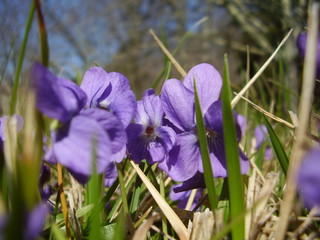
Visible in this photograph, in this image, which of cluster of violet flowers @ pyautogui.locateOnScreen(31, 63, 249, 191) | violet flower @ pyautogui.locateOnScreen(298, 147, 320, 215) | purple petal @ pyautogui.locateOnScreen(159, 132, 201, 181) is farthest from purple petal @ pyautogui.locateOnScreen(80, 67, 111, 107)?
violet flower @ pyautogui.locateOnScreen(298, 147, 320, 215)

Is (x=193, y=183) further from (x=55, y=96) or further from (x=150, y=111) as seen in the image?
(x=55, y=96)

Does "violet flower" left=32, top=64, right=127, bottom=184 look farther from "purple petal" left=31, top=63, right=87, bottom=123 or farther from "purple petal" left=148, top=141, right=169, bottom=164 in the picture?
"purple petal" left=148, top=141, right=169, bottom=164

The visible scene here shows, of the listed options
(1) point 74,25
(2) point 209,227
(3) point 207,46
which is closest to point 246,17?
(3) point 207,46

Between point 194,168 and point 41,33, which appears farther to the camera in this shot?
point 194,168

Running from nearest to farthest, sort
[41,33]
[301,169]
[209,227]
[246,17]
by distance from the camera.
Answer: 1. [301,169]
2. [41,33]
3. [209,227]
4. [246,17]

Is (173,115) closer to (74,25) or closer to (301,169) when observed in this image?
(301,169)

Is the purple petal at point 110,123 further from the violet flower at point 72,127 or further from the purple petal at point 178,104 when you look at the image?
the purple petal at point 178,104

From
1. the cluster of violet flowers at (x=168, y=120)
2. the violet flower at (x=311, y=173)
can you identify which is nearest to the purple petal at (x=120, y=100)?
the cluster of violet flowers at (x=168, y=120)
